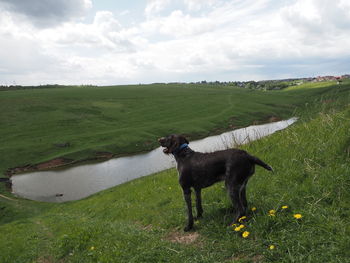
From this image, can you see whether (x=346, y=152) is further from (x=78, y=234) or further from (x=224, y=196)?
(x=78, y=234)

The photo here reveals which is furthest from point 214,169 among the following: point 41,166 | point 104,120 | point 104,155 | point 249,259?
point 104,120

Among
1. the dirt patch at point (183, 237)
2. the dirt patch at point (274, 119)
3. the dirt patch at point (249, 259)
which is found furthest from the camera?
the dirt patch at point (274, 119)

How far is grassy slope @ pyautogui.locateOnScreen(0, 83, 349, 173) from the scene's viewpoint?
179ft

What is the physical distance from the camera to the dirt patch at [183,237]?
7.70 meters

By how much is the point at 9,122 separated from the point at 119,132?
27.3 metres

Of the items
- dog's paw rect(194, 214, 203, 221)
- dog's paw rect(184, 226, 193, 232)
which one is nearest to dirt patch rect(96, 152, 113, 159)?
dog's paw rect(194, 214, 203, 221)

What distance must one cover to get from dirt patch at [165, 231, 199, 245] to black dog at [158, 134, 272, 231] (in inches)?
9.5

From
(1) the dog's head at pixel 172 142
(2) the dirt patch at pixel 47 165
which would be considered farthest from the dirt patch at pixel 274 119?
(1) the dog's head at pixel 172 142

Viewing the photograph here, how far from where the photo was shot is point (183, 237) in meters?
8.14

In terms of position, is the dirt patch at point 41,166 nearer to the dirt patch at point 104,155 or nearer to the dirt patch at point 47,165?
the dirt patch at point 47,165

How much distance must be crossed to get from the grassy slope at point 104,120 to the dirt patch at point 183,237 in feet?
149

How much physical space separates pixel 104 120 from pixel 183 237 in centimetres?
7169

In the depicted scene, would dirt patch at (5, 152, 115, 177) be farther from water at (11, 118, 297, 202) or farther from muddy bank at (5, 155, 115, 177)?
water at (11, 118, 297, 202)

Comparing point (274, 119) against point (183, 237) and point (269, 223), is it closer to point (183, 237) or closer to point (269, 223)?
point (183, 237)
